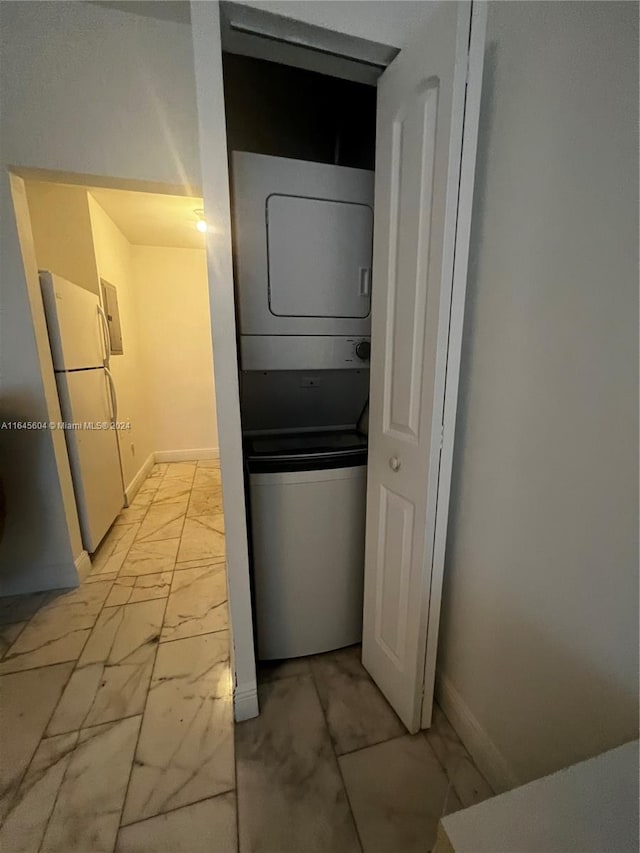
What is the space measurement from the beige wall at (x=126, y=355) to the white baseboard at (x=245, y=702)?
2.19 meters

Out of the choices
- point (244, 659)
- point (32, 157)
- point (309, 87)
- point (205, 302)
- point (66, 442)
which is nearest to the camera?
point (244, 659)

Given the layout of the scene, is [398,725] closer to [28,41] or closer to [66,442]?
[66,442]

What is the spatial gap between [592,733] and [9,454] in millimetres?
2508

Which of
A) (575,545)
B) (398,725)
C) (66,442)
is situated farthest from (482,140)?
(66,442)

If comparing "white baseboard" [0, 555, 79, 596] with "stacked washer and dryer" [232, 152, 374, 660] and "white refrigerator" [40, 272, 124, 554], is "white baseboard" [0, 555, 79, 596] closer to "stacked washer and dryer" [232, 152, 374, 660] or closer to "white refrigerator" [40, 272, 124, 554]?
"white refrigerator" [40, 272, 124, 554]

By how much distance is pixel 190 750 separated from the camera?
1.18m

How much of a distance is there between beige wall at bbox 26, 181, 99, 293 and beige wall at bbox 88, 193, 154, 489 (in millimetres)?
71

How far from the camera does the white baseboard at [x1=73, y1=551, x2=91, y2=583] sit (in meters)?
2.00

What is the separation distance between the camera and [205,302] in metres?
3.98

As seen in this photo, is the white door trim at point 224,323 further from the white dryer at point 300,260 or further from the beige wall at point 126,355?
the beige wall at point 126,355

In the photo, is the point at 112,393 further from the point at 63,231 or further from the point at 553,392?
the point at 553,392

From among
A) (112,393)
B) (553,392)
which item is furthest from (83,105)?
(553,392)

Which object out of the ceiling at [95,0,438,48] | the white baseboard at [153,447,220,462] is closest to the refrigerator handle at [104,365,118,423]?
the white baseboard at [153,447,220,462]

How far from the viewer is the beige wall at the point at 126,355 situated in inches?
107
